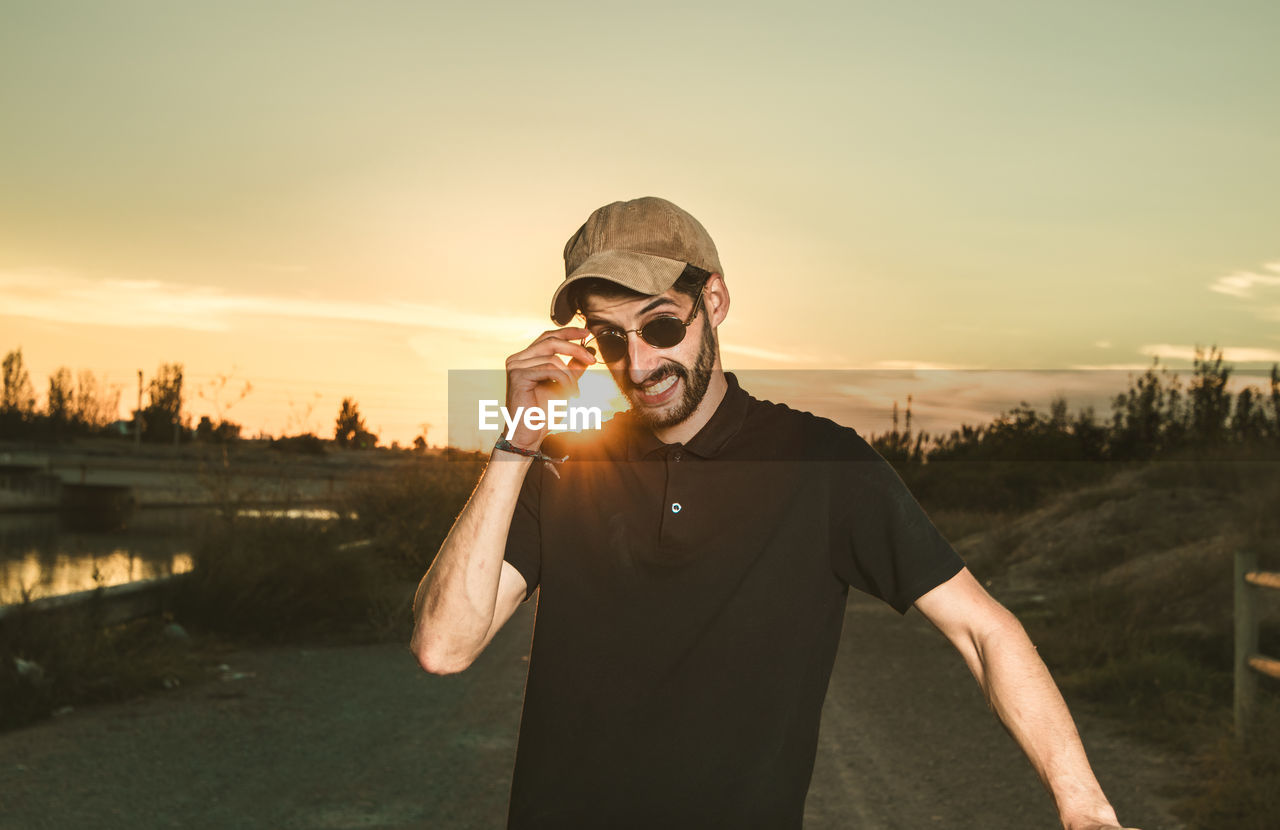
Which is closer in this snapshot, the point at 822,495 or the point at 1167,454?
the point at 822,495

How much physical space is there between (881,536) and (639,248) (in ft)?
2.92

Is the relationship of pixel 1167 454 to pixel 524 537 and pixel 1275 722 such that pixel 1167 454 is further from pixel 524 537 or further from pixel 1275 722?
pixel 524 537

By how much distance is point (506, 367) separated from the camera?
8.43ft

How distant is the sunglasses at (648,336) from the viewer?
8.91 ft

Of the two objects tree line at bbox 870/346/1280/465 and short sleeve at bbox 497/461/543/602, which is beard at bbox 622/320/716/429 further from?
tree line at bbox 870/346/1280/465

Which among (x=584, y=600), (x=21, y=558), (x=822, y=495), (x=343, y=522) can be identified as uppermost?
(x=822, y=495)

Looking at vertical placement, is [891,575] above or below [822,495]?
below

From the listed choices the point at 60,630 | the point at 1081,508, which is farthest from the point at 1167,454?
the point at 60,630

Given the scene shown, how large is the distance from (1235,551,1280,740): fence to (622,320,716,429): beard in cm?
645

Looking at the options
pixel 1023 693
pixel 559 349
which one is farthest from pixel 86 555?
pixel 1023 693

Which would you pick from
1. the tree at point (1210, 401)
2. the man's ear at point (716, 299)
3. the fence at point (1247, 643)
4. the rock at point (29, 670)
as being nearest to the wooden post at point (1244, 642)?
the fence at point (1247, 643)

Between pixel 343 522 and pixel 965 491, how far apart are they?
33.1 meters

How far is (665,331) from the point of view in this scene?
272 cm

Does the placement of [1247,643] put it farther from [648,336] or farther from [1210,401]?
[1210,401]
